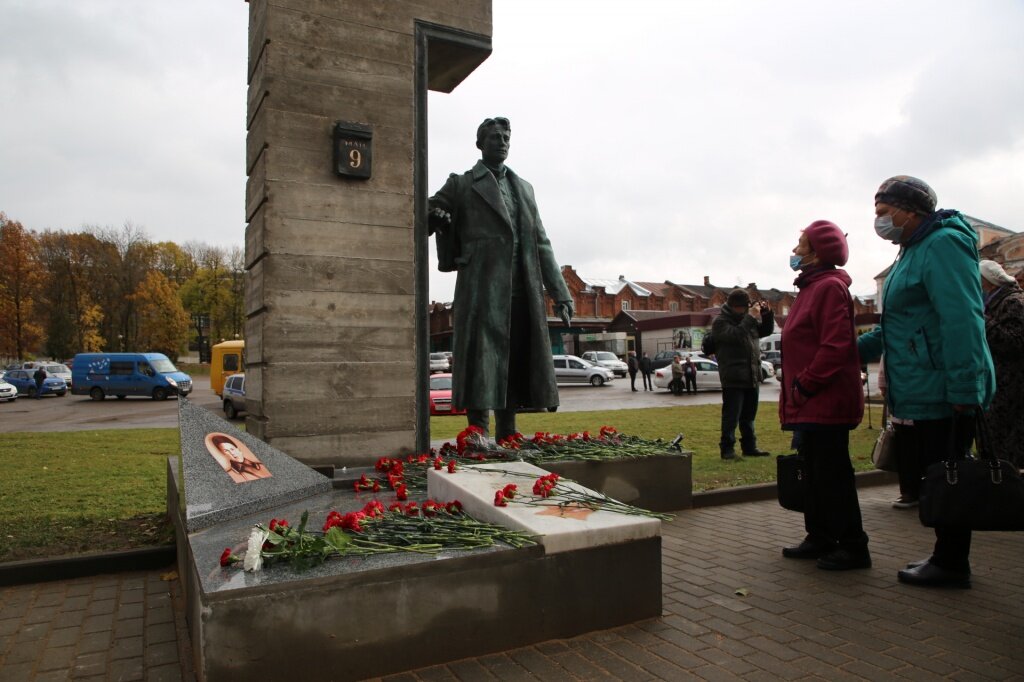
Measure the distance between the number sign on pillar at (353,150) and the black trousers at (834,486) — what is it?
3842mm

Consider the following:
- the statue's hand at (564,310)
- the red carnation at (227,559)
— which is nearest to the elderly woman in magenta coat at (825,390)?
the statue's hand at (564,310)

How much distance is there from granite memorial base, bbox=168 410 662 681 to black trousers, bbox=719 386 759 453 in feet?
18.0

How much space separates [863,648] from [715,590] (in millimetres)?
921

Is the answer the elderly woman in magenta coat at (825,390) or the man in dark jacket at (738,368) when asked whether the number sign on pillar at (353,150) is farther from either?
→ the man in dark jacket at (738,368)

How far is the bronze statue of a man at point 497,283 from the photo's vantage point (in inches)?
236

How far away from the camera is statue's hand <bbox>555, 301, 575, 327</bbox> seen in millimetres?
6250

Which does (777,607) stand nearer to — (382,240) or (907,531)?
(907,531)

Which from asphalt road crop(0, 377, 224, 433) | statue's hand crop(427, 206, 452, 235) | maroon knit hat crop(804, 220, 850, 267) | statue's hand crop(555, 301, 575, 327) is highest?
statue's hand crop(427, 206, 452, 235)

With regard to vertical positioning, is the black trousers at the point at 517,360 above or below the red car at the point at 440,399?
above

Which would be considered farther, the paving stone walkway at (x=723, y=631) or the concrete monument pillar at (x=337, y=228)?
the concrete monument pillar at (x=337, y=228)

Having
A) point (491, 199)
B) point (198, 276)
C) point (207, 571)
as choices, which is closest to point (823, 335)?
point (491, 199)

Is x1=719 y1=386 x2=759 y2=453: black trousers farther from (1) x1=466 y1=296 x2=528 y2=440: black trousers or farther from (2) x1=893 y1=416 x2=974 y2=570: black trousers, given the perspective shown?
(2) x1=893 y1=416 x2=974 y2=570: black trousers

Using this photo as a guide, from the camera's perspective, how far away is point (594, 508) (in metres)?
3.70

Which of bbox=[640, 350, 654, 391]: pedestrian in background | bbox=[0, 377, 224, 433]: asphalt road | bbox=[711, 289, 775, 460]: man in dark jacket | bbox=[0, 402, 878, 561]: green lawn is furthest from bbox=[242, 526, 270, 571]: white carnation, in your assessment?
bbox=[640, 350, 654, 391]: pedestrian in background
